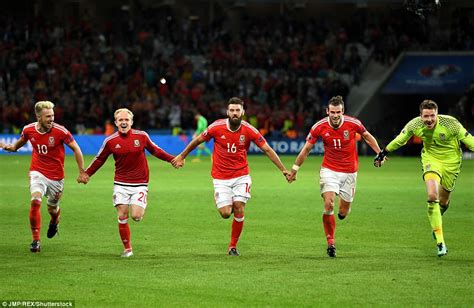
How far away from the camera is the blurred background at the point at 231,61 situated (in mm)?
44281

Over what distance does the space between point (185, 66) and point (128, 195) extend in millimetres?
34036

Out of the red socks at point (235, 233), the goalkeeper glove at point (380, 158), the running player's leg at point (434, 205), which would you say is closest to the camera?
the running player's leg at point (434, 205)

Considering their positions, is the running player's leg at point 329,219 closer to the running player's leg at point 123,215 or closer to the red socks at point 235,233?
the red socks at point 235,233

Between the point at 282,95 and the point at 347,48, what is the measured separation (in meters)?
5.13

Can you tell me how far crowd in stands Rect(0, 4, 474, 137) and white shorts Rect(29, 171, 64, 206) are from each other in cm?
2894

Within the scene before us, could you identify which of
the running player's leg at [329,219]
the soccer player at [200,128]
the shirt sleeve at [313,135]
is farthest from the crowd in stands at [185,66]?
the running player's leg at [329,219]

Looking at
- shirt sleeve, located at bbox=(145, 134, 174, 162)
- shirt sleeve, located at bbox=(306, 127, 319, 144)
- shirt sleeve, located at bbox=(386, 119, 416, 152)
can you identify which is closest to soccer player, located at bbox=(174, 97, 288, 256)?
shirt sleeve, located at bbox=(145, 134, 174, 162)

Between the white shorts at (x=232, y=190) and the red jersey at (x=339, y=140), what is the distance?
1.30m

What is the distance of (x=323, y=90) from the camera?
45125mm

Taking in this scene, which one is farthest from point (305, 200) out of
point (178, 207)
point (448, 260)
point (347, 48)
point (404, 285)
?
point (347, 48)

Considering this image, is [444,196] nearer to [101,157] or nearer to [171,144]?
[101,157]

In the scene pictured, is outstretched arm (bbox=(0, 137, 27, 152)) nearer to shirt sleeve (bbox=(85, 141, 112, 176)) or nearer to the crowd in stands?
shirt sleeve (bbox=(85, 141, 112, 176))

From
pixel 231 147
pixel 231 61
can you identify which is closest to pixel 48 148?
pixel 231 147

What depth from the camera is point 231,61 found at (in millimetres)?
47625
